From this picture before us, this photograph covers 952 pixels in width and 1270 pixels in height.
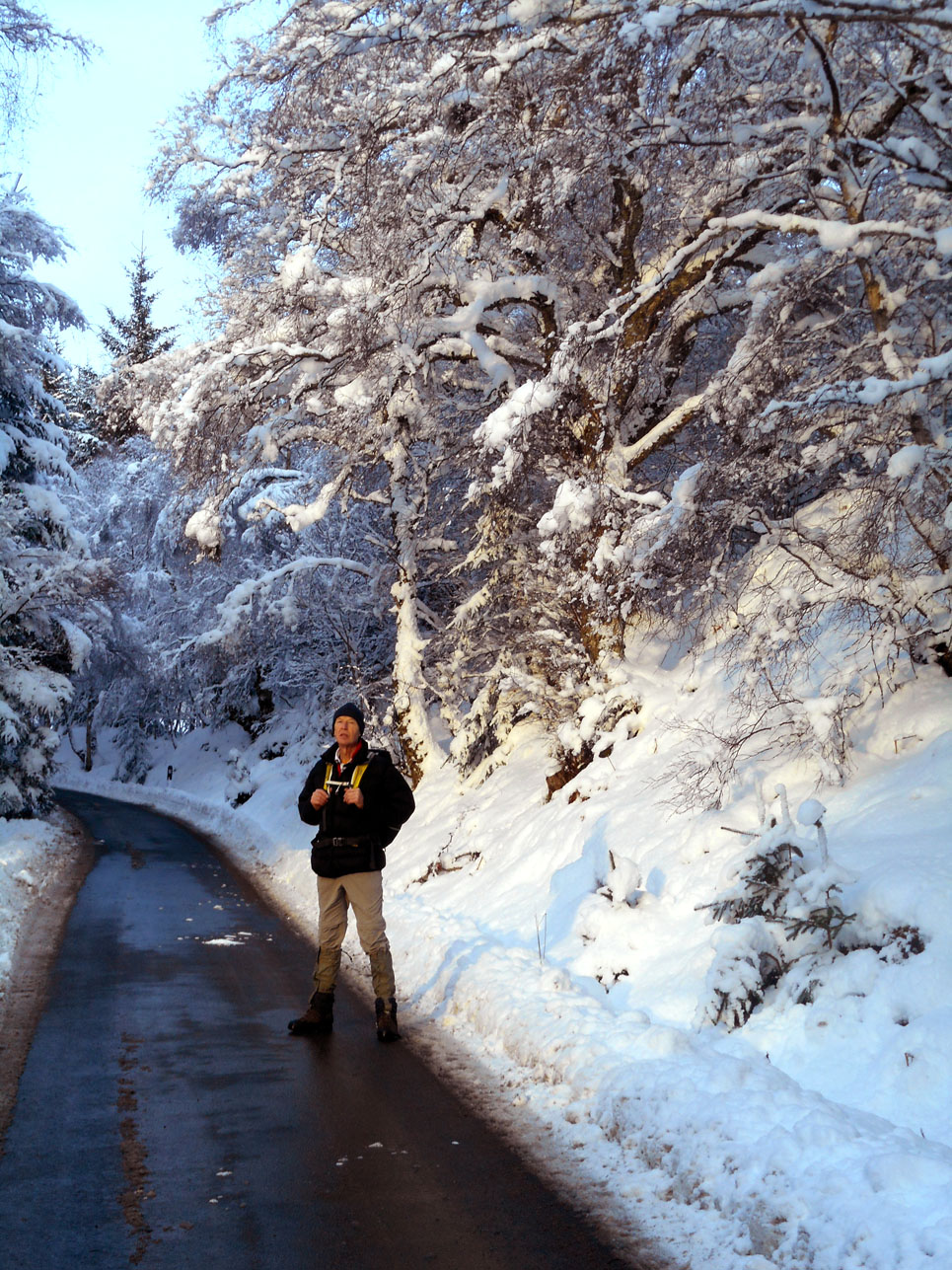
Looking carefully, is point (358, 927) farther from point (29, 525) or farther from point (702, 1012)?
point (29, 525)

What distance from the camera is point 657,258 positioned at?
11.1 metres

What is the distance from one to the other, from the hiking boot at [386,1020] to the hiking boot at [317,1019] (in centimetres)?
35

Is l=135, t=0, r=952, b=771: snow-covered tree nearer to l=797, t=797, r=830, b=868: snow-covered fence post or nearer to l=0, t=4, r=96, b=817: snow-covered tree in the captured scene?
l=797, t=797, r=830, b=868: snow-covered fence post

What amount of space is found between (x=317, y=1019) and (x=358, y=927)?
637 millimetres

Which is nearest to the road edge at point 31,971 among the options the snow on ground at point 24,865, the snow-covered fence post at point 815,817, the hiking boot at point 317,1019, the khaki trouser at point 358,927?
the snow on ground at point 24,865

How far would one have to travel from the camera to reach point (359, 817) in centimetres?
732

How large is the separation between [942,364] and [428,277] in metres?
6.33

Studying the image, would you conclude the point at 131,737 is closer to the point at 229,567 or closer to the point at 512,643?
the point at 229,567

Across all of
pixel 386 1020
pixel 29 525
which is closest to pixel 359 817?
pixel 386 1020

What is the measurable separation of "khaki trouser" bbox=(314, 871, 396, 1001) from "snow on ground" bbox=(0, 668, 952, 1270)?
0.49m

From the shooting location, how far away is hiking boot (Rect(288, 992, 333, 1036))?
7.06 meters

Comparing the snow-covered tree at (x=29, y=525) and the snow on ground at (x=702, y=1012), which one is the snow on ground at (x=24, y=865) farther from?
the snow on ground at (x=702, y=1012)

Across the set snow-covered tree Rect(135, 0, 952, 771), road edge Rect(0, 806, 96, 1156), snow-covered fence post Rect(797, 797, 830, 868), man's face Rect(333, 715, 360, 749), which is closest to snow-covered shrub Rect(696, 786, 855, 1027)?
snow-covered fence post Rect(797, 797, 830, 868)

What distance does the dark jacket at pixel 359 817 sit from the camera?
7285 millimetres
